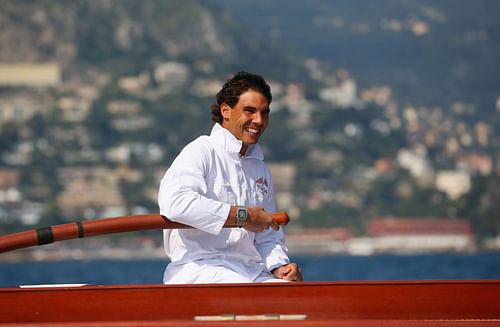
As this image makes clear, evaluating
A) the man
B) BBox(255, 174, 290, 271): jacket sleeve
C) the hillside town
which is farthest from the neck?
the hillside town

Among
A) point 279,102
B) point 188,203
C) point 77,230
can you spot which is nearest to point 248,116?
point 188,203

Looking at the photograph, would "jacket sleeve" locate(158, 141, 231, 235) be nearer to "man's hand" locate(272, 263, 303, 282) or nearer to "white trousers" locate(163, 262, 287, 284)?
"white trousers" locate(163, 262, 287, 284)

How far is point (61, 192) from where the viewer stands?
107438mm

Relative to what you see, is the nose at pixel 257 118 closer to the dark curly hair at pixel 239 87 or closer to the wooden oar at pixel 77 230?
the dark curly hair at pixel 239 87

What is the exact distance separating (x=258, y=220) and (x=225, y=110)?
0.56m

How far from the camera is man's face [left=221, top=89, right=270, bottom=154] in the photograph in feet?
20.9

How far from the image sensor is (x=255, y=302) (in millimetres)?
5680

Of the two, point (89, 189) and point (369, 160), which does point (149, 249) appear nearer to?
point (89, 189)

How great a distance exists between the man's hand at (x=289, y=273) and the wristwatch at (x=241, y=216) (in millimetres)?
345

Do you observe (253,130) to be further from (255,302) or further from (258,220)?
(255,302)

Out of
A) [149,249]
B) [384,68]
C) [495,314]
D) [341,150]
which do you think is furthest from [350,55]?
[495,314]

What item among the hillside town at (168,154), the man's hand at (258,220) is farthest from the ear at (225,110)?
the hillside town at (168,154)

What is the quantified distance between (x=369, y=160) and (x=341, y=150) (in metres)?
2.89

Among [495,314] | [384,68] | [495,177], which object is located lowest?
[495,314]
